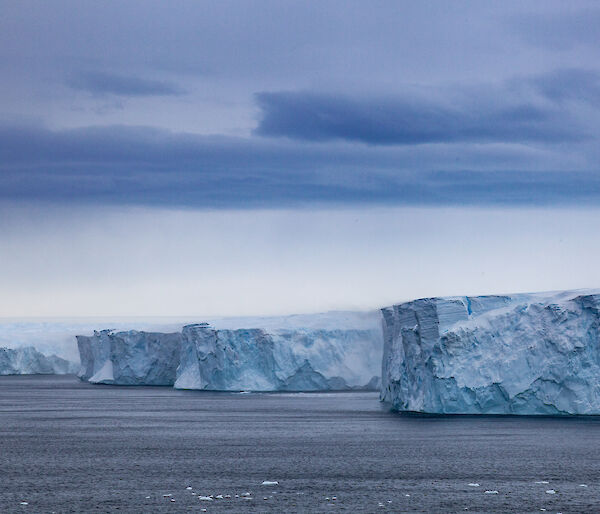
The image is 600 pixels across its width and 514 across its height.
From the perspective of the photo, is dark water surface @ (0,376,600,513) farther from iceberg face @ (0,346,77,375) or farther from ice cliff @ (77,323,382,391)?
iceberg face @ (0,346,77,375)

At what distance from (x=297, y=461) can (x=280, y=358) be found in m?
32.6

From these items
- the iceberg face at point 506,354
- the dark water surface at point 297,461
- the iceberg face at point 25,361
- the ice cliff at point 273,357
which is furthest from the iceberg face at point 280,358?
the iceberg face at point 25,361

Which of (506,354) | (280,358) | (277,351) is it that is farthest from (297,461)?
(280,358)

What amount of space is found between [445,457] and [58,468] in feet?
29.3

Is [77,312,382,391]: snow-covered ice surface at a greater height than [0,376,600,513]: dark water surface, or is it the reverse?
[77,312,382,391]: snow-covered ice surface

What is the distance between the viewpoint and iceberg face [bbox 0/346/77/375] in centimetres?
10112

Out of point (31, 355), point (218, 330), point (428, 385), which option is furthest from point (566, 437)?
point (31, 355)

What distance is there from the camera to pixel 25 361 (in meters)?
102

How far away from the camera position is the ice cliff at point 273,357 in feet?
186

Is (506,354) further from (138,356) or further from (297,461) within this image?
(138,356)

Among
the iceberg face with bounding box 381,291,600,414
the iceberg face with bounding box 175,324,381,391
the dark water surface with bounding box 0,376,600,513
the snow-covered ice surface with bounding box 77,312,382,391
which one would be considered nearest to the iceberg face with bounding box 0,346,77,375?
the snow-covered ice surface with bounding box 77,312,382,391

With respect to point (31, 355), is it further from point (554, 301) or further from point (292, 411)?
point (554, 301)

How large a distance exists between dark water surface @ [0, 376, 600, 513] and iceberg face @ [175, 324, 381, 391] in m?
13.4

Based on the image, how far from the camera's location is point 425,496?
19.0 m
